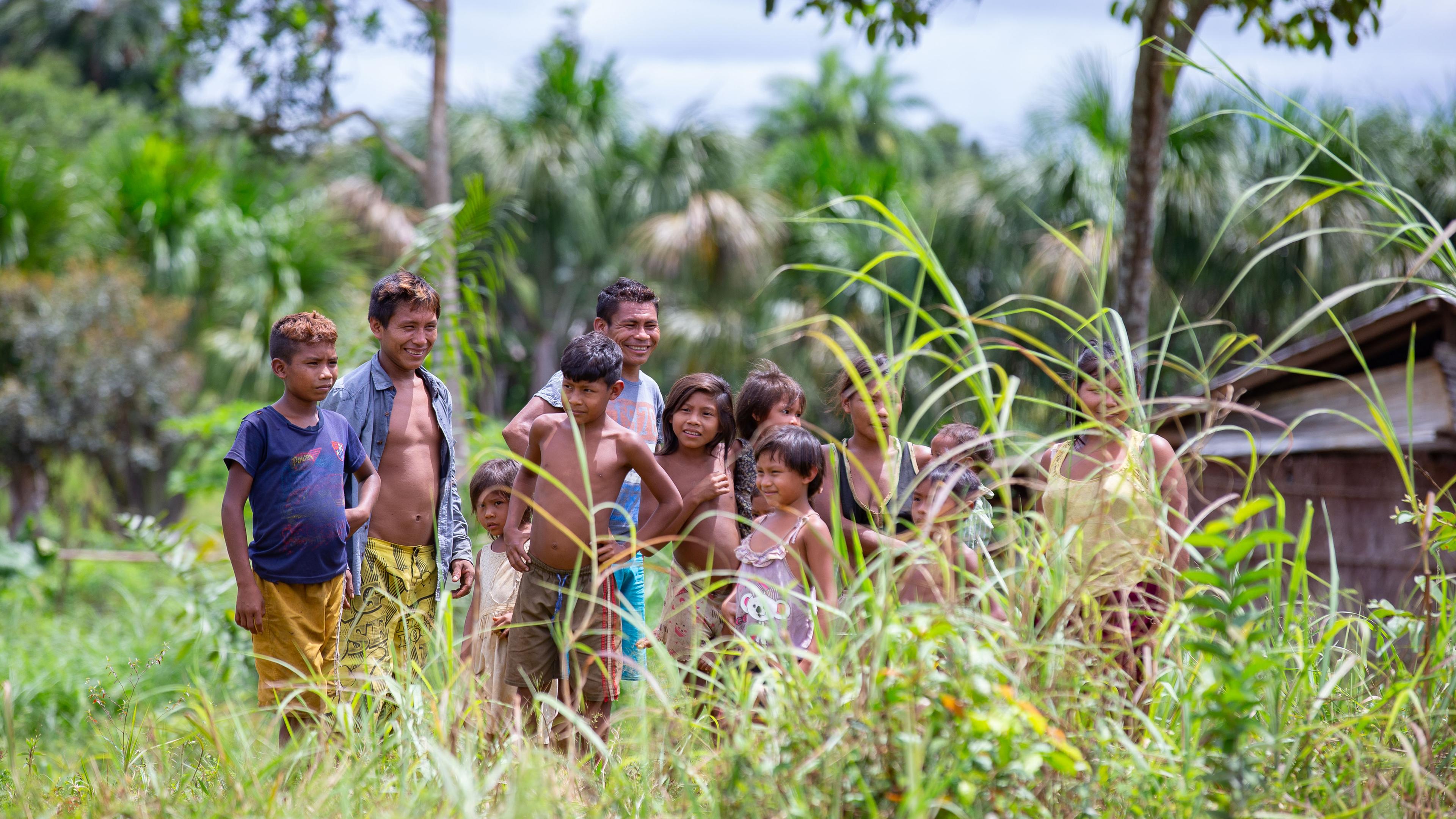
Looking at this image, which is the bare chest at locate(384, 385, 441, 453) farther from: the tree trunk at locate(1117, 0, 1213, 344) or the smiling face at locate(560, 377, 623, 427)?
the tree trunk at locate(1117, 0, 1213, 344)

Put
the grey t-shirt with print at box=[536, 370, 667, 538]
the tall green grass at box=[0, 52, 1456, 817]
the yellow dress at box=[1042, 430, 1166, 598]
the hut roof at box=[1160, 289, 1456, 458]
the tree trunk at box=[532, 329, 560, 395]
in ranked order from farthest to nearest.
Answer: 1. the tree trunk at box=[532, 329, 560, 395]
2. the hut roof at box=[1160, 289, 1456, 458]
3. the grey t-shirt with print at box=[536, 370, 667, 538]
4. the yellow dress at box=[1042, 430, 1166, 598]
5. the tall green grass at box=[0, 52, 1456, 817]

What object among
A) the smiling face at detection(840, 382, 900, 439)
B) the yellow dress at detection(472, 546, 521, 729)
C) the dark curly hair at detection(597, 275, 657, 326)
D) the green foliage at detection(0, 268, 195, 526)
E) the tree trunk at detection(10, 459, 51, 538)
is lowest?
the tree trunk at detection(10, 459, 51, 538)

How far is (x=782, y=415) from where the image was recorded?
3389mm

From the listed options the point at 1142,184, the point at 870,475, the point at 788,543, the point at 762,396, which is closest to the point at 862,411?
the point at 870,475

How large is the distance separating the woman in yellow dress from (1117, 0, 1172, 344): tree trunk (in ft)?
8.68

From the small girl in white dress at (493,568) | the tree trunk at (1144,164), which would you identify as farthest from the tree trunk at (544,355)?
the small girl in white dress at (493,568)

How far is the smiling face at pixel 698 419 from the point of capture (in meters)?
3.25

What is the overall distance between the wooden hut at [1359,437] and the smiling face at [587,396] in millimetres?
3655

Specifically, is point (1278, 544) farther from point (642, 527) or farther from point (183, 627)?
point (183, 627)

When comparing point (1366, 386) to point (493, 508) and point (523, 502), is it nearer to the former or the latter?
point (493, 508)

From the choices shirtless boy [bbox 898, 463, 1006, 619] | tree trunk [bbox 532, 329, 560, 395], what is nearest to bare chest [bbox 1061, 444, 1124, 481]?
shirtless boy [bbox 898, 463, 1006, 619]

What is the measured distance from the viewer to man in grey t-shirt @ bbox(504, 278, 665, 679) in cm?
333

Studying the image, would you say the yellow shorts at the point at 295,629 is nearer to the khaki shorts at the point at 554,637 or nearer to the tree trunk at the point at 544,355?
the khaki shorts at the point at 554,637

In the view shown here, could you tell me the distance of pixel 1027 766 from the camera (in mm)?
1865
